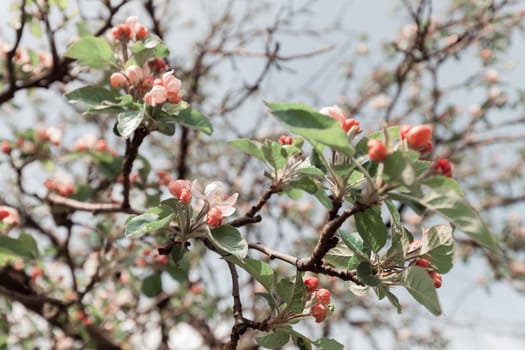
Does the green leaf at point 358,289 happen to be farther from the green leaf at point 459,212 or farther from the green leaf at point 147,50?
the green leaf at point 147,50

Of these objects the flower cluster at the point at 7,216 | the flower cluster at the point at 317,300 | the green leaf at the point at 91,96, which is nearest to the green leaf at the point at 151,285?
the flower cluster at the point at 7,216

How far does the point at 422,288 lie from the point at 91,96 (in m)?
1.09

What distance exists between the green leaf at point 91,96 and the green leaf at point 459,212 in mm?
1009

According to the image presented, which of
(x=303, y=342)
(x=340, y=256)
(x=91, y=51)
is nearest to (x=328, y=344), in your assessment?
(x=303, y=342)

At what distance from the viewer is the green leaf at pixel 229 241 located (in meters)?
1.07

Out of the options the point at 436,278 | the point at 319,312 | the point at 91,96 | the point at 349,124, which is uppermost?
the point at 349,124

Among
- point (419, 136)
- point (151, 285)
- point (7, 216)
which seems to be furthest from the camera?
point (151, 285)

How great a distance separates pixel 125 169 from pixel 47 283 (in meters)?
1.93

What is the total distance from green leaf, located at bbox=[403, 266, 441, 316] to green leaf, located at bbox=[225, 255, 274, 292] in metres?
0.34

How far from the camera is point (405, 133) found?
3.16 ft

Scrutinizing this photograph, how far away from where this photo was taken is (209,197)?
4.00 ft

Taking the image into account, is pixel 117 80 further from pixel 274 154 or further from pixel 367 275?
pixel 367 275

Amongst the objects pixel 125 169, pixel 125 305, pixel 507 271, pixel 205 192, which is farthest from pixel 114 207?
pixel 507 271

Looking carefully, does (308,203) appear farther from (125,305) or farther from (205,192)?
(205,192)
